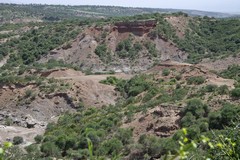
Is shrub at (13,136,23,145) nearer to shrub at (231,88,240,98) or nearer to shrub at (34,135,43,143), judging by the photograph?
shrub at (34,135,43,143)

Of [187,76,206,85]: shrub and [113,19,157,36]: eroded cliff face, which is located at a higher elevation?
[187,76,206,85]: shrub

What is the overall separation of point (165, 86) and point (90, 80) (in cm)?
1119

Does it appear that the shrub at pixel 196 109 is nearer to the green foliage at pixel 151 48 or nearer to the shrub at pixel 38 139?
the shrub at pixel 38 139

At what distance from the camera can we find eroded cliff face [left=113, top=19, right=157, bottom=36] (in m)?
73.2

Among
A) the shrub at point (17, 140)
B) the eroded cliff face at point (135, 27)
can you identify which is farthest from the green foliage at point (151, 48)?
the shrub at point (17, 140)

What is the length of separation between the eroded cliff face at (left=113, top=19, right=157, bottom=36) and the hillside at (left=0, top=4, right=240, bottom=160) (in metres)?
0.16

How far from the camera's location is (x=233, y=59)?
59.7 metres

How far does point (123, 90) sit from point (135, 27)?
24706 mm

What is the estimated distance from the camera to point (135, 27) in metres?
73.1

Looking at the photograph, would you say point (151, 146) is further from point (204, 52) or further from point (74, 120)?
point (204, 52)

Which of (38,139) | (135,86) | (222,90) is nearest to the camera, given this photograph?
(222,90)

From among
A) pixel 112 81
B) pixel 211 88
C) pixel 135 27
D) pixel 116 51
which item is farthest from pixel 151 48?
pixel 211 88

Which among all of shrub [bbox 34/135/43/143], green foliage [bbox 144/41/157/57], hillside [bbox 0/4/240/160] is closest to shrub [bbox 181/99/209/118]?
hillside [bbox 0/4/240/160]

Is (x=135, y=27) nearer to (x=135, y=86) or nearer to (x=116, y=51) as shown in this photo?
(x=116, y=51)
